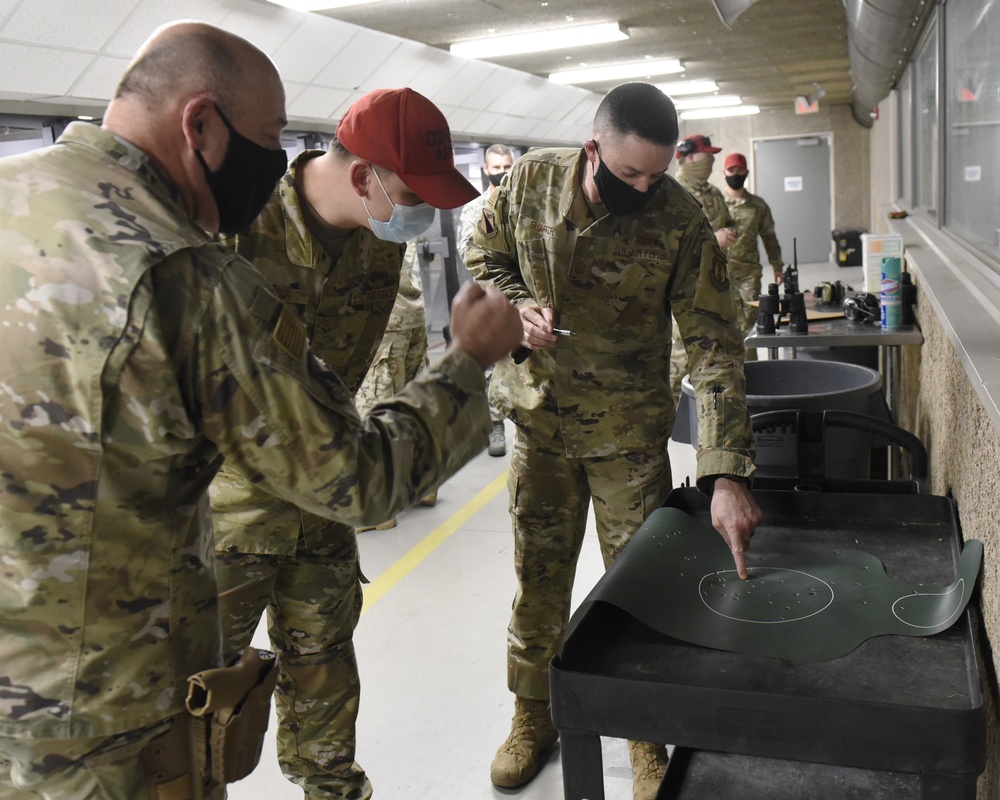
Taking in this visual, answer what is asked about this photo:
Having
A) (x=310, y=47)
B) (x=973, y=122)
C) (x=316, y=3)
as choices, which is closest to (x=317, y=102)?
(x=310, y=47)

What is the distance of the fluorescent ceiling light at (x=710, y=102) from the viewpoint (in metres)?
14.5

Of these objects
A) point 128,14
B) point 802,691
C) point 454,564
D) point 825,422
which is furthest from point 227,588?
point 128,14

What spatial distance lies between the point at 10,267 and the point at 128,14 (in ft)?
13.4

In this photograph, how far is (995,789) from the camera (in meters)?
1.55

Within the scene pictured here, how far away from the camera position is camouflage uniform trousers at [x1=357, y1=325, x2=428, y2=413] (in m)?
4.85

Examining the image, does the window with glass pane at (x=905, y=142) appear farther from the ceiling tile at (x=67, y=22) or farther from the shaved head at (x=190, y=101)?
the shaved head at (x=190, y=101)

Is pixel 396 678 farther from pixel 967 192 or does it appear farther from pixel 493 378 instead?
pixel 967 192

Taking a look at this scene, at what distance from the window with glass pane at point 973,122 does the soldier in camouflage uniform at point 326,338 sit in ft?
6.71

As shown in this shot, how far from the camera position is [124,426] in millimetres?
1090

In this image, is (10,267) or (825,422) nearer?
(10,267)

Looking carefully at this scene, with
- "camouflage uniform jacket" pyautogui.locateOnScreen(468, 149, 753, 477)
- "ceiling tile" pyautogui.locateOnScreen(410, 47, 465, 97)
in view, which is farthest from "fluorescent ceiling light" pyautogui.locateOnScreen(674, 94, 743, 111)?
"camouflage uniform jacket" pyautogui.locateOnScreen(468, 149, 753, 477)

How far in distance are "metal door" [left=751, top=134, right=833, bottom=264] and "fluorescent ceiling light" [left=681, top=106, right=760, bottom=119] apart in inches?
36.0

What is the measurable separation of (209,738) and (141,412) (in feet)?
1.68

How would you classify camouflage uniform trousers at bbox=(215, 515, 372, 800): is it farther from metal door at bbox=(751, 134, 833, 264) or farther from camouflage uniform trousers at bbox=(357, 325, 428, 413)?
metal door at bbox=(751, 134, 833, 264)
